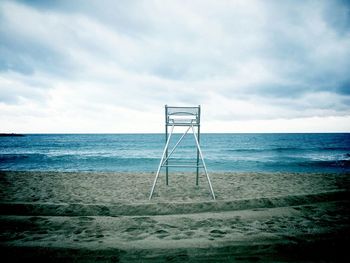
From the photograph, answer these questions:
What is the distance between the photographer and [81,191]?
6.97 metres

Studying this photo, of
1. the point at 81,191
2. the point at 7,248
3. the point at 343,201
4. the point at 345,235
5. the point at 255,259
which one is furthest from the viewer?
the point at 81,191

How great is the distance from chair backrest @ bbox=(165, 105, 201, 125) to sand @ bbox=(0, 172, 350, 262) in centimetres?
212

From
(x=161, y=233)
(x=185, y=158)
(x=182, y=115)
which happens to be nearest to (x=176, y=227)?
(x=161, y=233)

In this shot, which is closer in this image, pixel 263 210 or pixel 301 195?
pixel 263 210

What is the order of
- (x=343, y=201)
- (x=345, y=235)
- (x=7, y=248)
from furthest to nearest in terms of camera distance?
(x=343, y=201) → (x=345, y=235) → (x=7, y=248)

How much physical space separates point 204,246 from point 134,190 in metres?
4.30

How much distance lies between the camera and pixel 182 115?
6262 millimetres

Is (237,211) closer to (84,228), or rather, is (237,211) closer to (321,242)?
(321,242)

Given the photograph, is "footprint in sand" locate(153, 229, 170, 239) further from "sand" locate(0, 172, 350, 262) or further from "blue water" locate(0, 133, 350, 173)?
"blue water" locate(0, 133, 350, 173)

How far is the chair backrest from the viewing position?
616 centimetres

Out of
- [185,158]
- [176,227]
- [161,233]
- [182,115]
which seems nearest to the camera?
[161,233]

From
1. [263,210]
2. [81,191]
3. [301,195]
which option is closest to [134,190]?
[81,191]

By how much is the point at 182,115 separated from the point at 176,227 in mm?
3151

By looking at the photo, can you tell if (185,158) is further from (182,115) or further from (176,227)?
(176,227)
